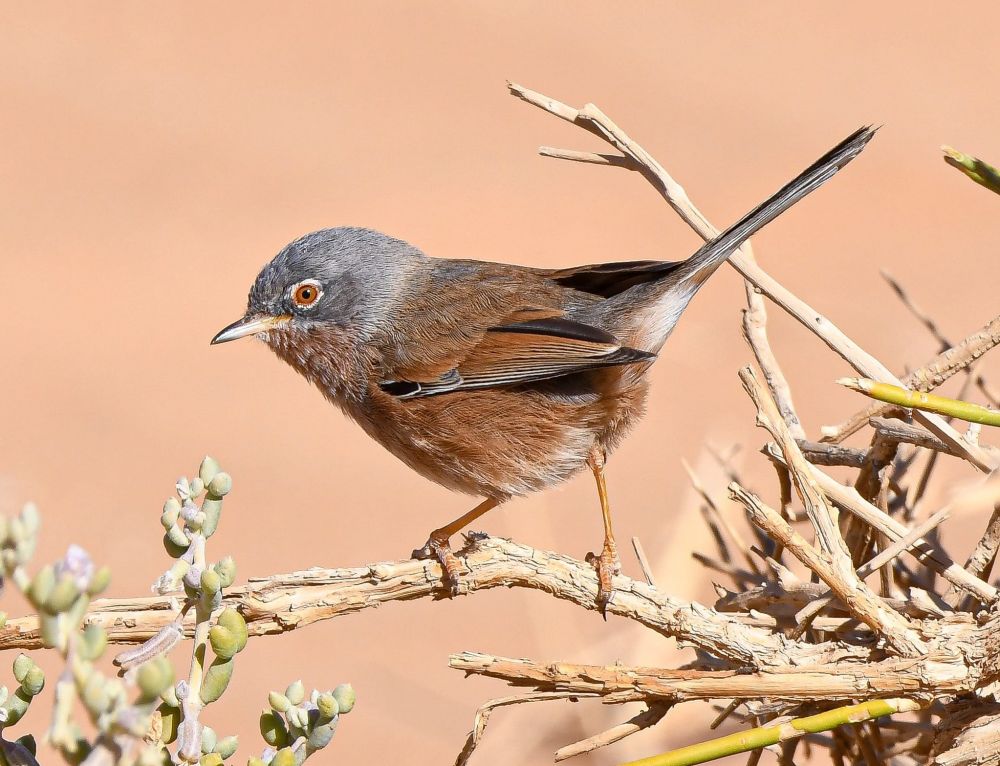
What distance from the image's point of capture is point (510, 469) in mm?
3912

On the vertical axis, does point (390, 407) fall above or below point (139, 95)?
below

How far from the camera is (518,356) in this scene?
159 inches

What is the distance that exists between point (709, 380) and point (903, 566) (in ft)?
19.1

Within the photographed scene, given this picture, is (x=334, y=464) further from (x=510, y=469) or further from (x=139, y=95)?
(x=139, y=95)

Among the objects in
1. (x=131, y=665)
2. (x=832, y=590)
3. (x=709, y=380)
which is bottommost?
(x=832, y=590)

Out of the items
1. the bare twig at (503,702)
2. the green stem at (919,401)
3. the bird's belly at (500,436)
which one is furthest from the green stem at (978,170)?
the bird's belly at (500,436)

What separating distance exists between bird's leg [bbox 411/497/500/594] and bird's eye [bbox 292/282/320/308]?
1087mm

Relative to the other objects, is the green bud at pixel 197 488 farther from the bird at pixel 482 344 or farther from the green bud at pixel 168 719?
the bird at pixel 482 344

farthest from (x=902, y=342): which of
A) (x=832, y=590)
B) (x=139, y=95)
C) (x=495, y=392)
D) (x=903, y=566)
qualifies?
(x=139, y=95)

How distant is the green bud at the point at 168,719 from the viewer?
75.5 inches

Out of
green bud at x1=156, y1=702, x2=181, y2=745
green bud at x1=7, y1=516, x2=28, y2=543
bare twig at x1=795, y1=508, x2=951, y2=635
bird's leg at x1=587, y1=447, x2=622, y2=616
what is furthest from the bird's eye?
green bud at x1=7, y1=516, x2=28, y2=543

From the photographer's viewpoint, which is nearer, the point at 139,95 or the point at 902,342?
the point at 902,342

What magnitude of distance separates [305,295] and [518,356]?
1.04 m

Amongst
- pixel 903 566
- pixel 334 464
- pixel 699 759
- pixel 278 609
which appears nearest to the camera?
pixel 699 759
